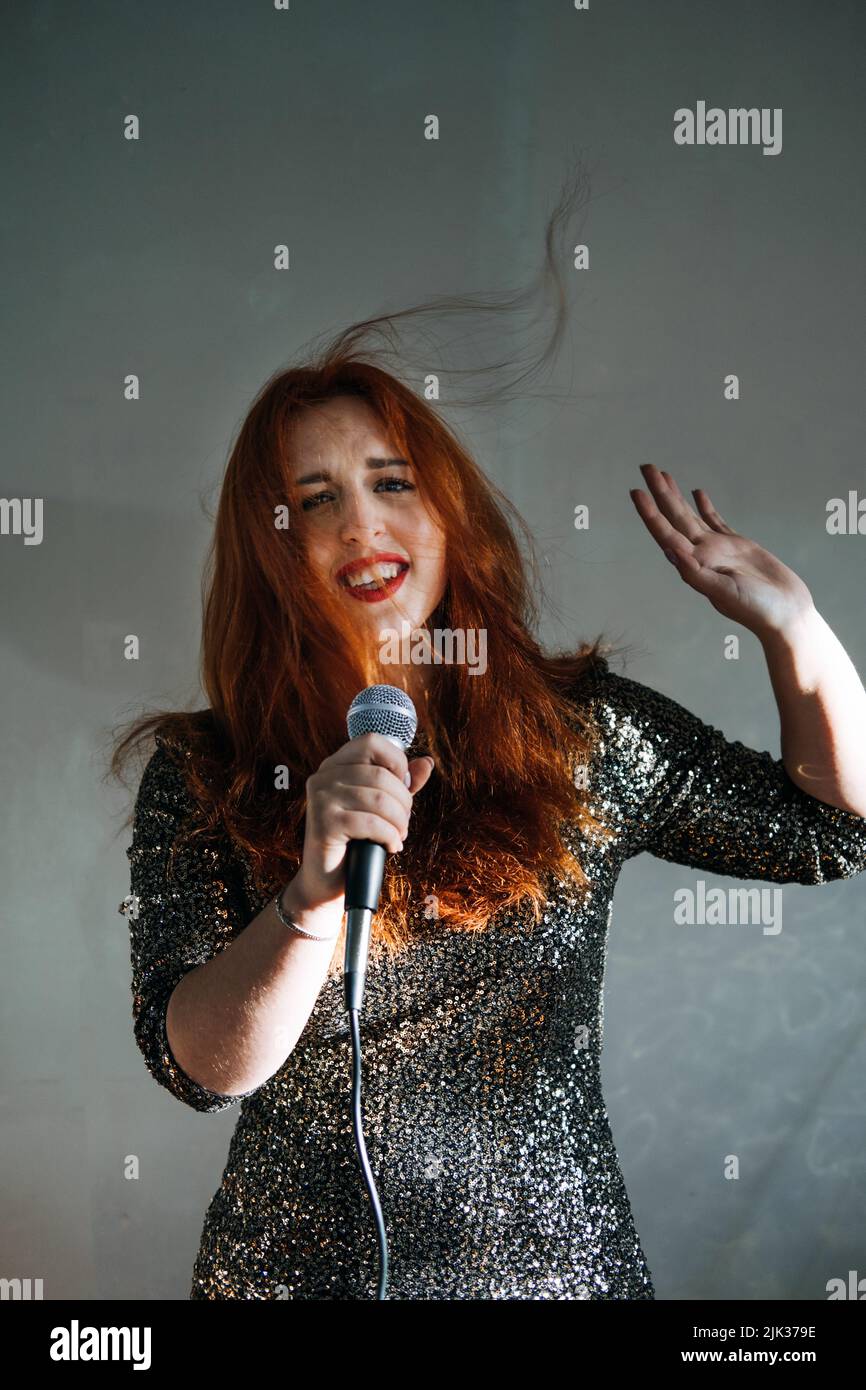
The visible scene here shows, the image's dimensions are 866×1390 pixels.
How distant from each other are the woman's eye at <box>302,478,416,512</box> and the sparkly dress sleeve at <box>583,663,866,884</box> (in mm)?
335

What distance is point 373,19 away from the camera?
1.66 meters

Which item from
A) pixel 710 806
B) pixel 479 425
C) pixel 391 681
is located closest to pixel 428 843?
pixel 391 681

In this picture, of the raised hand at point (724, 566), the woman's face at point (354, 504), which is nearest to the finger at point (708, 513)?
the raised hand at point (724, 566)

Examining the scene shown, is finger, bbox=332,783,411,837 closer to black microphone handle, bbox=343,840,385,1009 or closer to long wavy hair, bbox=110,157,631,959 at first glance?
black microphone handle, bbox=343,840,385,1009

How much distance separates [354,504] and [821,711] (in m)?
0.55

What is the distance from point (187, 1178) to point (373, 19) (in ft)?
6.03

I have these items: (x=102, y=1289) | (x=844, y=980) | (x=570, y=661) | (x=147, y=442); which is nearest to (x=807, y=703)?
(x=570, y=661)

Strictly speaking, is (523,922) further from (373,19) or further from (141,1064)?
(373,19)

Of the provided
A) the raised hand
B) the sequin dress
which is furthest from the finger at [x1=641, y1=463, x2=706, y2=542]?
the sequin dress

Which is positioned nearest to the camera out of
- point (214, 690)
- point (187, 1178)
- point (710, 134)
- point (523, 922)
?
point (523, 922)

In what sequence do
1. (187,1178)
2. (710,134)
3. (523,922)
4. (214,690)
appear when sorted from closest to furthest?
(523,922), (214,690), (710,134), (187,1178)

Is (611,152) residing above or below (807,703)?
above

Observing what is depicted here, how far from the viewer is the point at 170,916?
1008mm

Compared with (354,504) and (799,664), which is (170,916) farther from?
(799,664)
